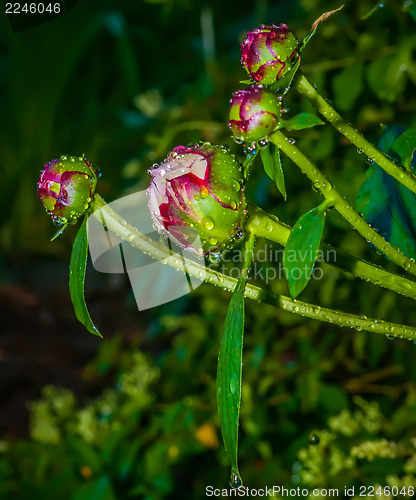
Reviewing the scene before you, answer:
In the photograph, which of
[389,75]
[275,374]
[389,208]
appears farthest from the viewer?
[275,374]

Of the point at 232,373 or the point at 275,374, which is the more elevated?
the point at 232,373

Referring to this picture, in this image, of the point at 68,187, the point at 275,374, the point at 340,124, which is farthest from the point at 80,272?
the point at 275,374

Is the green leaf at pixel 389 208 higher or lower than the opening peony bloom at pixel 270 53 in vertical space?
lower

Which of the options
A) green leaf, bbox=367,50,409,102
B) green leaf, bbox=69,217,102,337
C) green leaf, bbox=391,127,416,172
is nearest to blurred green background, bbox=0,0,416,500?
green leaf, bbox=367,50,409,102

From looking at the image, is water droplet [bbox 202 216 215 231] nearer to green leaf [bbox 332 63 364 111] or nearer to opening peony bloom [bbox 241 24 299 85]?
opening peony bloom [bbox 241 24 299 85]

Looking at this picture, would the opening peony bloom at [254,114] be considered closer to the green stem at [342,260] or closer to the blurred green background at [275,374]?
the green stem at [342,260]

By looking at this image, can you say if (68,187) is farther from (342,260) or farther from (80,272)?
(342,260)

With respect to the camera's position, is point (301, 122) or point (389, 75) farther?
point (389, 75)

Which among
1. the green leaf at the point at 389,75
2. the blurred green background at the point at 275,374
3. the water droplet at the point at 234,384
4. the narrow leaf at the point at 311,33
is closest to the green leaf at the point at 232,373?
the water droplet at the point at 234,384
